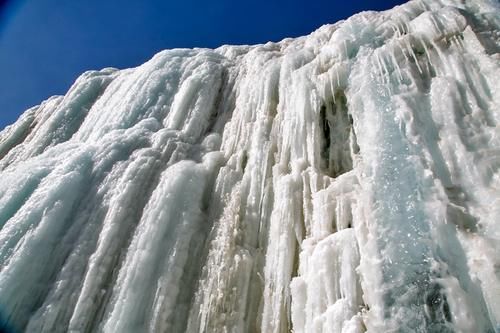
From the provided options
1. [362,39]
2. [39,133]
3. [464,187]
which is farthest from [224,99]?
[464,187]

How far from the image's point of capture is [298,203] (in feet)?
19.8

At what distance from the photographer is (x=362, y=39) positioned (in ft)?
24.0

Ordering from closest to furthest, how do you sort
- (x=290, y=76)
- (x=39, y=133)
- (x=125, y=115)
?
(x=290, y=76) → (x=125, y=115) → (x=39, y=133)

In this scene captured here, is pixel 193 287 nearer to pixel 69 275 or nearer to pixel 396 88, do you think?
pixel 69 275

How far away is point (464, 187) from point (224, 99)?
5.60 metres

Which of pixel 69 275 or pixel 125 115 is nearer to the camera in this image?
pixel 69 275

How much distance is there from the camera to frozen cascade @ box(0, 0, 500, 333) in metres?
4.34

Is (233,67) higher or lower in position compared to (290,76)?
higher

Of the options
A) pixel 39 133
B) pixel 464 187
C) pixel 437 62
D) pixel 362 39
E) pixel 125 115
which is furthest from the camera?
pixel 39 133

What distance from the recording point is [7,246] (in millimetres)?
5836

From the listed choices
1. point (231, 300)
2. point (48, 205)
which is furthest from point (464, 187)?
point (48, 205)

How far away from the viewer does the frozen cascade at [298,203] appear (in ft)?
14.3

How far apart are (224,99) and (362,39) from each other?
317 centimetres

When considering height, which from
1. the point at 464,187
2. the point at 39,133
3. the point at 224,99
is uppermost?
the point at 224,99
